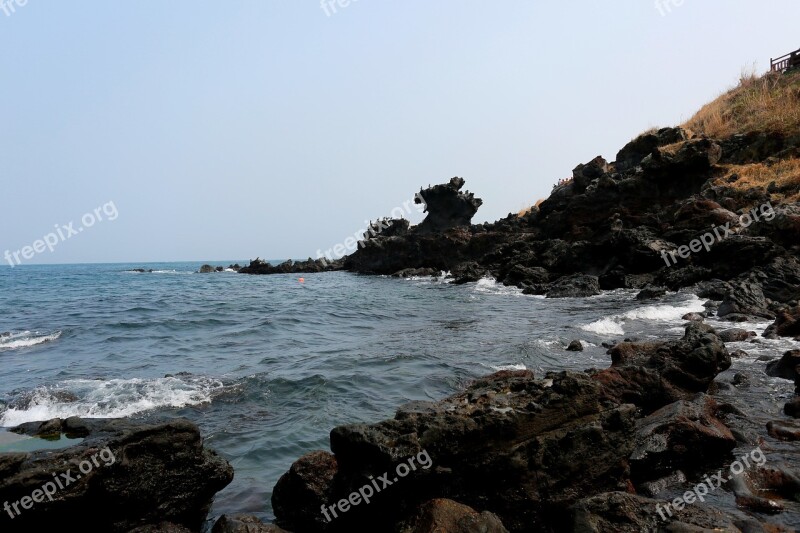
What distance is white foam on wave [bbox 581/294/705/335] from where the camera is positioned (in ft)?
53.2

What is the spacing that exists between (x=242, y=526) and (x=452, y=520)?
6.84 ft

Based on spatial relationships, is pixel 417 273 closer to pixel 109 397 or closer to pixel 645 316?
pixel 645 316

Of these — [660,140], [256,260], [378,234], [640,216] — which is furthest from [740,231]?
[256,260]

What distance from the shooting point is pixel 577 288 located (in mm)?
27125

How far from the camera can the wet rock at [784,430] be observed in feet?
21.4

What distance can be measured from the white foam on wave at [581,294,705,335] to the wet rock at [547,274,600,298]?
7415 mm

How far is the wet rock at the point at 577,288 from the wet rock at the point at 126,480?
23.5m

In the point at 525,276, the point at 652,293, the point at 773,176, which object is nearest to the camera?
the point at 652,293

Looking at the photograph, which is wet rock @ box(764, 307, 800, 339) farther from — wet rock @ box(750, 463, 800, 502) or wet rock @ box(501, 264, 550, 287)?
wet rock @ box(501, 264, 550, 287)

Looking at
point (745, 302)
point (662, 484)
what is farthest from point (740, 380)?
point (745, 302)

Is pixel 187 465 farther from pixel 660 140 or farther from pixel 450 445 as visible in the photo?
pixel 660 140

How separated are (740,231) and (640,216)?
886cm

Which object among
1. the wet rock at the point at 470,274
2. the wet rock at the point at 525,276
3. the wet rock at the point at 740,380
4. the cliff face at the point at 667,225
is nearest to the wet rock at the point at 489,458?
the wet rock at the point at 740,380

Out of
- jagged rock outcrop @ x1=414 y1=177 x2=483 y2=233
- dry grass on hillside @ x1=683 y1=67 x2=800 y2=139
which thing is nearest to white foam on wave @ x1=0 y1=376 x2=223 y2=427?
dry grass on hillside @ x1=683 y1=67 x2=800 y2=139
